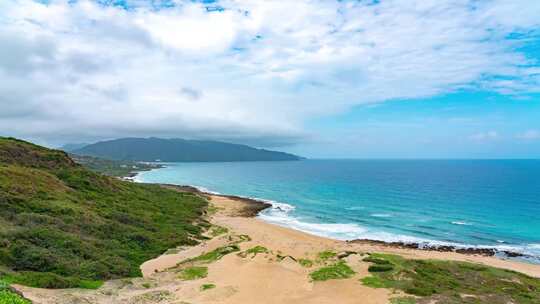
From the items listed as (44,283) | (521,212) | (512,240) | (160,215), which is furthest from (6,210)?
(521,212)

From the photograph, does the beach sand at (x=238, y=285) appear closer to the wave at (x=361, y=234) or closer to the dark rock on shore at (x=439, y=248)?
the dark rock on shore at (x=439, y=248)

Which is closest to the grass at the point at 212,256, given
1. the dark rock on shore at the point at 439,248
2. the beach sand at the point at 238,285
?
the beach sand at the point at 238,285

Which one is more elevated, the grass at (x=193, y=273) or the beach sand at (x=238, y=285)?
the beach sand at (x=238, y=285)

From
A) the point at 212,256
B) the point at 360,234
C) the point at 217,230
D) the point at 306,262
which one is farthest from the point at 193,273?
the point at 360,234

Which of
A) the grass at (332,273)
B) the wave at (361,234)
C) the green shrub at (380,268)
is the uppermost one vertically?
the green shrub at (380,268)

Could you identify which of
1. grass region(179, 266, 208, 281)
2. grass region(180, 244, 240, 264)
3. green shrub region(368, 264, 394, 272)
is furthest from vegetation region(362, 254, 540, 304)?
grass region(180, 244, 240, 264)

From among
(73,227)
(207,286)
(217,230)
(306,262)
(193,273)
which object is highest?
(73,227)

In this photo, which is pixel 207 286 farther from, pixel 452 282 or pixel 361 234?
pixel 361 234
